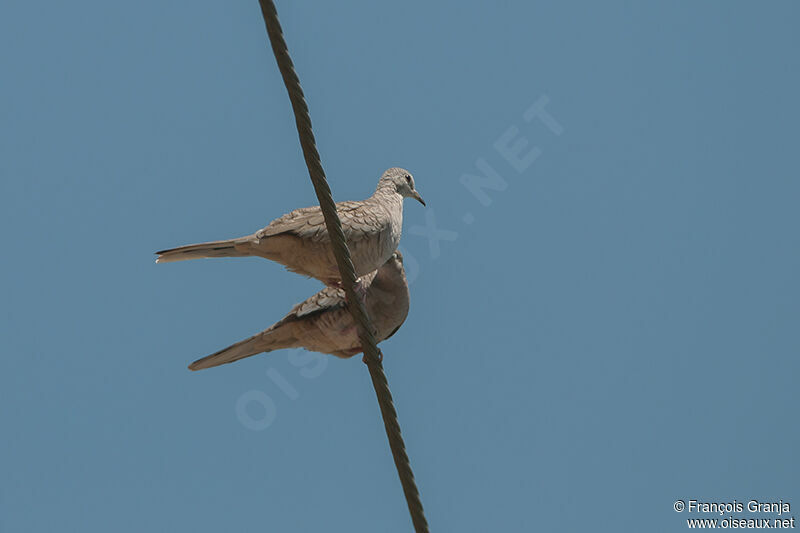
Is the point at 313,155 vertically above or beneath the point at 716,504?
above

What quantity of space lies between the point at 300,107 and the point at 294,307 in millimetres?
2603

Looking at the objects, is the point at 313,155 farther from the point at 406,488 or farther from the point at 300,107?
the point at 406,488

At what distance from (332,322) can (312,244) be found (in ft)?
3.16

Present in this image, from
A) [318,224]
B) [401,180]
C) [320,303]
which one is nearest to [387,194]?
[401,180]

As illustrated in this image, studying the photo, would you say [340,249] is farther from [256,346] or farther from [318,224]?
[256,346]

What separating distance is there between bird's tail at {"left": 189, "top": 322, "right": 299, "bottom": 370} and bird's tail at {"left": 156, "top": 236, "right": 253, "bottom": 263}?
41.7 inches

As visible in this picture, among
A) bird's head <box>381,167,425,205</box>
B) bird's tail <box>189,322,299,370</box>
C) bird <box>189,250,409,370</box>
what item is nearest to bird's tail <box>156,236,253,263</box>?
bird <box>189,250,409,370</box>

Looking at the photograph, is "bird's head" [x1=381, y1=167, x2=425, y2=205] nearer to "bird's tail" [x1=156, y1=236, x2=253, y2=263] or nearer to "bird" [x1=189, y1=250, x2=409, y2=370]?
"bird" [x1=189, y1=250, x2=409, y2=370]

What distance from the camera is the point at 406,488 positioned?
3.72 m

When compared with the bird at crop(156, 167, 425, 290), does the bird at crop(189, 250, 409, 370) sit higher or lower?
lower

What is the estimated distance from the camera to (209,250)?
4.79 m

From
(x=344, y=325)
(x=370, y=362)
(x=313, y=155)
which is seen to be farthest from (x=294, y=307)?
(x=313, y=155)

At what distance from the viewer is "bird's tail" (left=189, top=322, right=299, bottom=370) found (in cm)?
581

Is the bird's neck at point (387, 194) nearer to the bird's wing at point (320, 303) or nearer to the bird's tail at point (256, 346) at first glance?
the bird's wing at point (320, 303)
